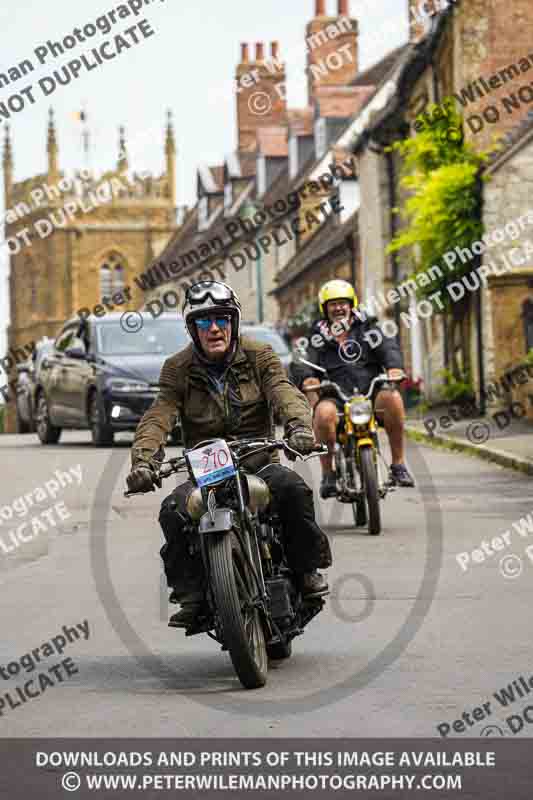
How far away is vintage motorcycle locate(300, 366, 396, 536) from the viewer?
12.1 metres

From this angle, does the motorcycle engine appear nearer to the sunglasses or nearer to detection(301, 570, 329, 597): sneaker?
detection(301, 570, 329, 597): sneaker

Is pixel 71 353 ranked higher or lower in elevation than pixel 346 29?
lower

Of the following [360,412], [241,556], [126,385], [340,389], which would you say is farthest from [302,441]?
[126,385]

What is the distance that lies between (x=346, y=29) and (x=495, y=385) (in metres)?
36.2

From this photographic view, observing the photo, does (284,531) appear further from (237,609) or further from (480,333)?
(480,333)

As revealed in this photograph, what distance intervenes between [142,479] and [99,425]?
17093mm

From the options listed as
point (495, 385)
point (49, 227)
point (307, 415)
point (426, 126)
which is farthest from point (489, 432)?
point (49, 227)

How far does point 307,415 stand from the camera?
7012 mm

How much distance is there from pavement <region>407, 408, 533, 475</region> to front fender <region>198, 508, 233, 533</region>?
1125cm

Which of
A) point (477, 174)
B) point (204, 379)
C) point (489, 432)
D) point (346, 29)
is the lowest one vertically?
point (489, 432)

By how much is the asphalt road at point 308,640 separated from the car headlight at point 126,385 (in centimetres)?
930

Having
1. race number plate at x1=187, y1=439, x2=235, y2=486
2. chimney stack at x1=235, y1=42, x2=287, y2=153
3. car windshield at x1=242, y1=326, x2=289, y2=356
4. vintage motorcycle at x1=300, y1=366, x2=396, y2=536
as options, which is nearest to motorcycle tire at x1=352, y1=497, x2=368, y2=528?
vintage motorcycle at x1=300, y1=366, x2=396, y2=536

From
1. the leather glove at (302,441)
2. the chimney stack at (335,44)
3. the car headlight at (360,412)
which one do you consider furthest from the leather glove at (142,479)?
the chimney stack at (335,44)

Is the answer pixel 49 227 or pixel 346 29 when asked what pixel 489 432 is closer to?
pixel 346 29
